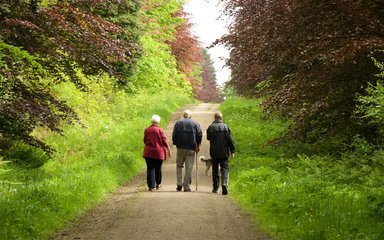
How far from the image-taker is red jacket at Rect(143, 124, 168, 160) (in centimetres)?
1416

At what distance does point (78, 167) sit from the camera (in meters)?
15.8

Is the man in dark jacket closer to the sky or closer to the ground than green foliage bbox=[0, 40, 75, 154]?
closer to the ground

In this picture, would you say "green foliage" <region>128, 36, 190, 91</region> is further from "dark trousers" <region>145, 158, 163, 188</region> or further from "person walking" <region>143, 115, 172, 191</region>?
"dark trousers" <region>145, 158, 163, 188</region>

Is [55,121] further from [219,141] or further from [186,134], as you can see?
[219,141]

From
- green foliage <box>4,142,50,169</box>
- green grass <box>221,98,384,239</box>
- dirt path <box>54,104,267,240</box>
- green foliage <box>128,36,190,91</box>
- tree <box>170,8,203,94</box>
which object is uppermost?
tree <box>170,8,203,94</box>

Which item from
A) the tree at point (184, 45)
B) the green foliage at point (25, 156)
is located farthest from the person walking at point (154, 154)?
the tree at point (184, 45)

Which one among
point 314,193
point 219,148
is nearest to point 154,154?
point 219,148

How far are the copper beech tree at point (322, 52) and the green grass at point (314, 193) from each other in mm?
1233

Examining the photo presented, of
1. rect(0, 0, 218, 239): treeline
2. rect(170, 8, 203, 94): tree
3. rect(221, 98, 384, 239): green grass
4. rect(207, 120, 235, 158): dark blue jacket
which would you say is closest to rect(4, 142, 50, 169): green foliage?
rect(0, 0, 218, 239): treeline

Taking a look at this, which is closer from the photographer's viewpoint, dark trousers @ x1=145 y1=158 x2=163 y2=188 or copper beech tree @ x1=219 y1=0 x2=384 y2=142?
copper beech tree @ x1=219 y1=0 x2=384 y2=142

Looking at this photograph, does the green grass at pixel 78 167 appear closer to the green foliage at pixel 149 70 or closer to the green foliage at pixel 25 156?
the green foliage at pixel 25 156

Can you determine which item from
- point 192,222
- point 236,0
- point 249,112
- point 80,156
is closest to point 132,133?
point 80,156

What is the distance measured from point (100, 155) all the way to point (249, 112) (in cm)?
1452

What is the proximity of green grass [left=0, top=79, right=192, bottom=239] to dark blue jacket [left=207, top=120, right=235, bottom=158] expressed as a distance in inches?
107
